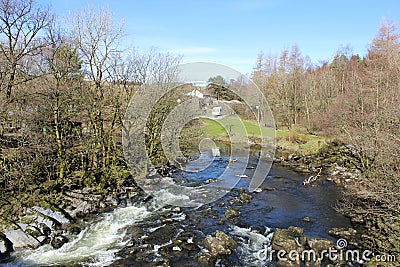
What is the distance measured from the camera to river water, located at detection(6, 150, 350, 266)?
10898mm

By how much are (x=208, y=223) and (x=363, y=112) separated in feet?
44.8

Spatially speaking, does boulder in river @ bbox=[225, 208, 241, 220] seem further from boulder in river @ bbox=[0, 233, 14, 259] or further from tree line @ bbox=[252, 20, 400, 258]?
boulder in river @ bbox=[0, 233, 14, 259]

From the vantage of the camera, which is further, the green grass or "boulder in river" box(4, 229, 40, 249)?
the green grass

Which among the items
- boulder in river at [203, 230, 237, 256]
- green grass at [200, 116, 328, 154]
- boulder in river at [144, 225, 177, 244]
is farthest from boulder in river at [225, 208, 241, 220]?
green grass at [200, 116, 328, 154]

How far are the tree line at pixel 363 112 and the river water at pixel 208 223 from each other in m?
1.74

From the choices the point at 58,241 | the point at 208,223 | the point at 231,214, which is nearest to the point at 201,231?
the point at 208,223

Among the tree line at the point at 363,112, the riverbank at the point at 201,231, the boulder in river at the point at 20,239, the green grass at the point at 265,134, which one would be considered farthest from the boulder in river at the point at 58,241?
the green grass at the point at 265,134

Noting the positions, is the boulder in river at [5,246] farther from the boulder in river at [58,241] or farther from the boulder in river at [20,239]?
the boulder in river at [58,241]

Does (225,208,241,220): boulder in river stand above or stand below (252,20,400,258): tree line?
below

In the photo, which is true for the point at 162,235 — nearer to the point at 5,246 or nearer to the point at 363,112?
the point at 5,246

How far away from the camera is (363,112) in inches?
822

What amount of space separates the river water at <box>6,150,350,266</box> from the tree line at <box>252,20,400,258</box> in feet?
5.71

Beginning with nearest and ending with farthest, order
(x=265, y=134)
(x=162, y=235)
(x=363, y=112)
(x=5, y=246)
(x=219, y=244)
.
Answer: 1. (x=5, y=246)
2. (x=219, y=244)
3. (x=162, y=235)
4. (x=363, y=112)
5. (x=265, y=134)

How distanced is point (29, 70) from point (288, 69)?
37106mm
